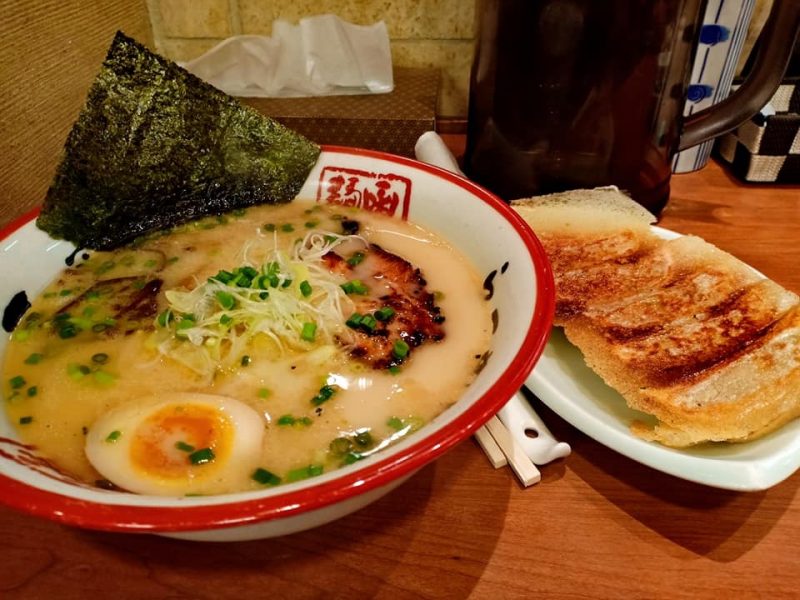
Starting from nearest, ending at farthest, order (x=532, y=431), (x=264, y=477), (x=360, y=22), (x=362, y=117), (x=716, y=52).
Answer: (x=264, y=477) < (x=532, y=431) < (x=716, y=52) < (x=362, y=117) < (x=360, y=22)

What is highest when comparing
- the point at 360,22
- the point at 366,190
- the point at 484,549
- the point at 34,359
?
the point at 360,22

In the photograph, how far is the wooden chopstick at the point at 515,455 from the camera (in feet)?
3.18

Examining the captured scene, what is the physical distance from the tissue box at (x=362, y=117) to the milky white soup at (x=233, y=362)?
0.64 meters

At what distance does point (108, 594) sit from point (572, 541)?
0.67 m

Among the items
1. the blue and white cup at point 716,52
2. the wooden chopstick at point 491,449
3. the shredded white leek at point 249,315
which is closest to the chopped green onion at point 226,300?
the shredded white leek at point 249,315

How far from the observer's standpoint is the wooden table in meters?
0.83

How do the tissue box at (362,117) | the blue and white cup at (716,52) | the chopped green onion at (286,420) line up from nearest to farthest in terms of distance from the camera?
the chopped green onion at (286,420), the blue and white cup at (716,52), the tissue box at (362,117)

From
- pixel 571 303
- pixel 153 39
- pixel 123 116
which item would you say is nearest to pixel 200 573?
pixel 571 303

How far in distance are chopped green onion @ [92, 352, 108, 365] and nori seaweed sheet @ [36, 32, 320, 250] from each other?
322 millimetres

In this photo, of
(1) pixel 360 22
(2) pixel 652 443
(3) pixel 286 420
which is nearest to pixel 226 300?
(3) pixel 286 420

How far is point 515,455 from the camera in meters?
0.99

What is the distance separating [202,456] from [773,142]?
178 cm

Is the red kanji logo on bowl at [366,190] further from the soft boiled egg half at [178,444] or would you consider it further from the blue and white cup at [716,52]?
the blue and white cup at [716,52]

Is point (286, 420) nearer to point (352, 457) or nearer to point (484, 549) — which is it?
point (352, 457)
